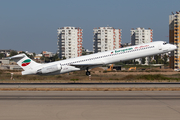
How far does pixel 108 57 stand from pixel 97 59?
1.82m

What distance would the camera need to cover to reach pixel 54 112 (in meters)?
13.1

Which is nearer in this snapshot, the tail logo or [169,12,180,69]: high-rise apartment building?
the tail logo

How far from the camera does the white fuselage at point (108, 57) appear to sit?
3888 cm

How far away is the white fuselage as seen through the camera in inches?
1531

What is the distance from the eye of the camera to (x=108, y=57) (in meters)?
39.7

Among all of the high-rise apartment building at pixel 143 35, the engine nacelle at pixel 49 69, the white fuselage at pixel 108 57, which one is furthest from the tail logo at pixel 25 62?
the high-rise apartment building at pixel 143 35

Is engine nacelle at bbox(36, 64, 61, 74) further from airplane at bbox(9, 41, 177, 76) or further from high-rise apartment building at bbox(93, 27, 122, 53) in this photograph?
high-rise apartment building at bbox(93, 27, 122, 53)

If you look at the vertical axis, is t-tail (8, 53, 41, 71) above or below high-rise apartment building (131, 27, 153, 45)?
below

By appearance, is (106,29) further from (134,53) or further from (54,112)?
(54,112)

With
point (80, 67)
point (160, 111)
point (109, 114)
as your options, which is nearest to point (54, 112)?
point (109, 114)

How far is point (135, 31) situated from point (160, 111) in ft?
524

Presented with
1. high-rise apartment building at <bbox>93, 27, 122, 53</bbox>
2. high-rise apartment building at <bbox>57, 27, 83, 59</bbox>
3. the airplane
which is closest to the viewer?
the airplane

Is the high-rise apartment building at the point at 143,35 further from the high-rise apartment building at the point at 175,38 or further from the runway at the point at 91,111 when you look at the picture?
the runway at the point at 91,111

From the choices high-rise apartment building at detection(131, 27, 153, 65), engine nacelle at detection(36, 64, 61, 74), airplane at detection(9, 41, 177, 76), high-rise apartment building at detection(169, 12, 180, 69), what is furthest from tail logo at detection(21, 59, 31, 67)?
high-rise apartment building at detection(131, 27, 153, 65)
